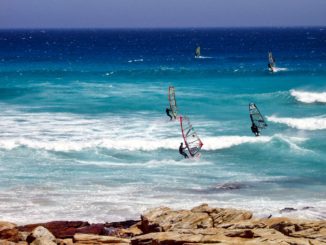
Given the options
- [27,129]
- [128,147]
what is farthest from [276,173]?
[27,129]

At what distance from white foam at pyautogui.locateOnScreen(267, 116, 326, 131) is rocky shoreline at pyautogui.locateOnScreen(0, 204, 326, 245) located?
2826cm

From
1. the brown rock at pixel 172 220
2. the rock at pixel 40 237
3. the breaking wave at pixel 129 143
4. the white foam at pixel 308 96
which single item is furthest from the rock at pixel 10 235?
the white foam at pixel 308 96

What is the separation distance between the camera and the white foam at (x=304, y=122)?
51531 mm

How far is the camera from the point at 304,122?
53.0 metres

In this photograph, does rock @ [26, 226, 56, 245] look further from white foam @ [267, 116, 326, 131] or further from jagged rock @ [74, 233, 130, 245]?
white foam @ [267, 116, 326, 131]

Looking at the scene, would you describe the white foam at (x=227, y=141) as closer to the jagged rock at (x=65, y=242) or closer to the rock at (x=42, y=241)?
the jagged rock at (x=65, y=242)

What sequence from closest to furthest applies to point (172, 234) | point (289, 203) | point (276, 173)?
point (172, 234) → point (289, 203) → point (276, 173)

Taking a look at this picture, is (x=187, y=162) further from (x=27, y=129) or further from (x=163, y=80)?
(x=163, y=80)

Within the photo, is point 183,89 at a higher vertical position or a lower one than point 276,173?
higher

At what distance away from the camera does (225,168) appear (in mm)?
38469

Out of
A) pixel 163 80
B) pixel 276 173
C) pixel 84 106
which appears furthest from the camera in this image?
pixel 163 80

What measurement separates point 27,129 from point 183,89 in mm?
29856

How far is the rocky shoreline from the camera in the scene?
808 inches

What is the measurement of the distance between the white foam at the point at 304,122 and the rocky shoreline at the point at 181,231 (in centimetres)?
2826
